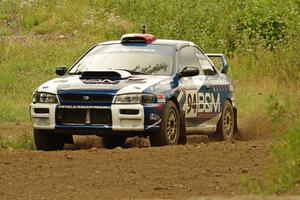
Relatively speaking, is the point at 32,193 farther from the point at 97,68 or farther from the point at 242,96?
the point at 242,96

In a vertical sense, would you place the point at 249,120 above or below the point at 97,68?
below

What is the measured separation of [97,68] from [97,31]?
59.0ft

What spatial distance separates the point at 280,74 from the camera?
25.0 m

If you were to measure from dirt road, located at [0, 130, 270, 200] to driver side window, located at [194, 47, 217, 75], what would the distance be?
269 cm

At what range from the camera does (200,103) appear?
1476cm

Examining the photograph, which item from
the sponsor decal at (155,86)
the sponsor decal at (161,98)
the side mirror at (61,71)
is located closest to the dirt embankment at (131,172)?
the sponsor decal at (161,98)

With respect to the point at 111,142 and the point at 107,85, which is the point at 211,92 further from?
the point at 107,85

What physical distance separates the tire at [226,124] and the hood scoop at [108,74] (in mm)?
2276

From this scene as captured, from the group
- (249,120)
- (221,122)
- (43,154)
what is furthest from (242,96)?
(43,154)

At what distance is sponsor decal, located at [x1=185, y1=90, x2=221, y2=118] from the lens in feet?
47.2

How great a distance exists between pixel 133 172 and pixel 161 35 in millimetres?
18043

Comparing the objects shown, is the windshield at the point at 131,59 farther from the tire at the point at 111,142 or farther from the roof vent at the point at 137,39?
the tire at the point at 111,142

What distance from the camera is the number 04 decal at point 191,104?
14308 mm

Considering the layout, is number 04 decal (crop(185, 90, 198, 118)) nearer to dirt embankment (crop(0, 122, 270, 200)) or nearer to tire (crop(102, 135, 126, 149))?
tire (crop(102, 135, 126, 149))
